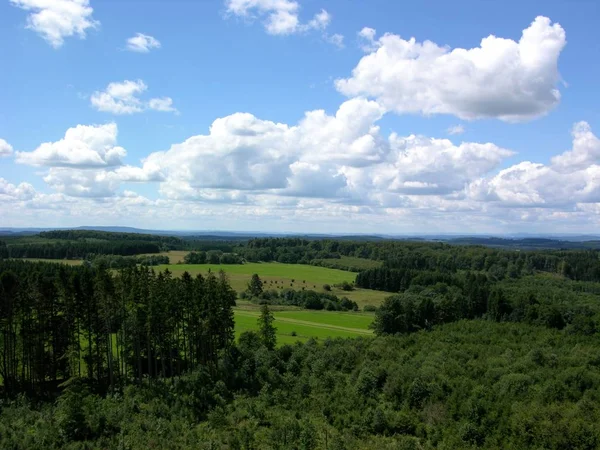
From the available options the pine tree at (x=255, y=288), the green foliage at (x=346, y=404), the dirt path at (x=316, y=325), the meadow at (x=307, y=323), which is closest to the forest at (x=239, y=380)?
the green foliage at (x=346, y=404)

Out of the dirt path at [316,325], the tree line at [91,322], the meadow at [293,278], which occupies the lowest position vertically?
the dirt path at [316,325]

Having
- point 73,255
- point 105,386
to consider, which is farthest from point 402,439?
point 73,255

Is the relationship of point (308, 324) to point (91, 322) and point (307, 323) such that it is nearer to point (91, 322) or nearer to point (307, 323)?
point (307, 323)

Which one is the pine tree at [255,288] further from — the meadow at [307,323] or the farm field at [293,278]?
the meadow at [307,323]

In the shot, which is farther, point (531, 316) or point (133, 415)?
point (531, 316)

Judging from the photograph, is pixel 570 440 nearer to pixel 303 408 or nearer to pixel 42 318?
pixel 303 408

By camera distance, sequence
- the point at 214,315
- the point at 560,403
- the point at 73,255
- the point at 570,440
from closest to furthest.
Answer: the point at 570,440, the point at 560,403, the point at 214,315, the point at 73,255

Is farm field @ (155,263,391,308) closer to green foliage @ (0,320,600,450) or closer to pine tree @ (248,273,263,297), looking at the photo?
pine tree @ (248,273,263,297)

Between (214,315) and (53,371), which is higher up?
(214,315)
